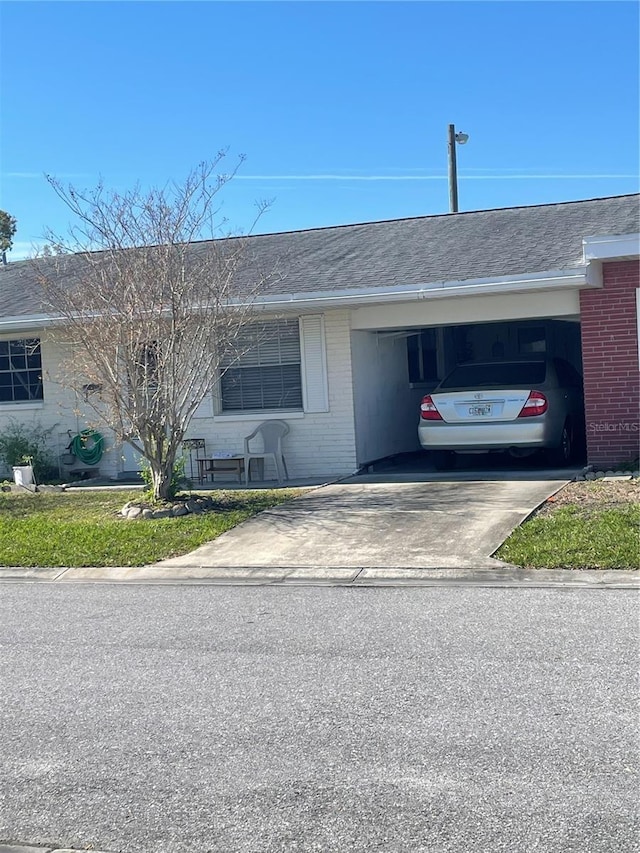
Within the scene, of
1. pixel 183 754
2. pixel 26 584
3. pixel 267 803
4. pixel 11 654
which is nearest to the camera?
pixel 267 803

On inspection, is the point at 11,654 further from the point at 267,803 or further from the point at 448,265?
the point at 448,265

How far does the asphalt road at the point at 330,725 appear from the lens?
3.95 metres

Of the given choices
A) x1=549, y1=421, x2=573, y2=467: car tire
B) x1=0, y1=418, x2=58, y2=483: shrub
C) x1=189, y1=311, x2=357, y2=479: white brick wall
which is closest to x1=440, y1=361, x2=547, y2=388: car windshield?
x1=549, y1=421, x2=573, y2=467: car tire

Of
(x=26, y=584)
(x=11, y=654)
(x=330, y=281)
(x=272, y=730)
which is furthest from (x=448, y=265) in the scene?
(x=272, y=730)

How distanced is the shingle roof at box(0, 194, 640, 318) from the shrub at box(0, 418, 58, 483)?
1.96 m

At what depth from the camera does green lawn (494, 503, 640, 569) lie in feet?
27.3

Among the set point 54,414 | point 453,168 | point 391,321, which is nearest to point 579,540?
point 391,321

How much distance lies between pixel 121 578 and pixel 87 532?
1.95 meters

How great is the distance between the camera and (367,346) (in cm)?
1507

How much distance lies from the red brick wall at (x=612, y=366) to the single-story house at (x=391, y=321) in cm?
1

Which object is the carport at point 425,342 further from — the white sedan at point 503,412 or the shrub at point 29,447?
the shrub at point 29,447

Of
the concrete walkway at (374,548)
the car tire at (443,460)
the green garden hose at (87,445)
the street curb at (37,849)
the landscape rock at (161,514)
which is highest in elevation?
the green garden hose at (87,445)

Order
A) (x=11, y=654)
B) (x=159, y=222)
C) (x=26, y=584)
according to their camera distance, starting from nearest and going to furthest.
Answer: (x=11, y=654) → (x=26, y=584) → (x=159, y=222)

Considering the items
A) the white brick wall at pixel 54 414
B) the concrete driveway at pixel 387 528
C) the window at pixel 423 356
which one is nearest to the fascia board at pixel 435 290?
the concrete driveway at pixel 387 528
